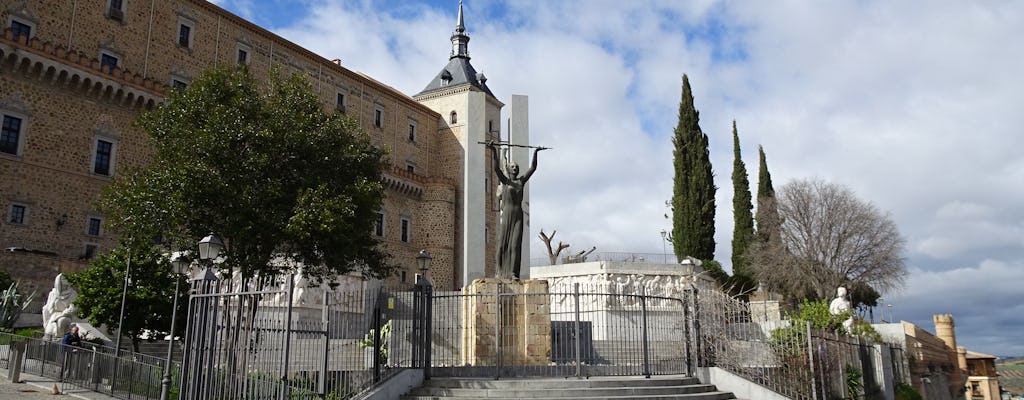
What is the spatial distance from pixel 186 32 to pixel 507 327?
25.8 metres

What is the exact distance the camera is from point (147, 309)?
1770 cm

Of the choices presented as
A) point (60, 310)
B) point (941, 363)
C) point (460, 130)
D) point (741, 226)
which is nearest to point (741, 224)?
point (741, 226)

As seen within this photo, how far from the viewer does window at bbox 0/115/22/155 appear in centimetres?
2509

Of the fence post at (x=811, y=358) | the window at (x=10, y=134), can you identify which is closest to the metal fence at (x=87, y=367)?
the fence post at (x=811, y=358)

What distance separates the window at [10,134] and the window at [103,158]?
9.13ft

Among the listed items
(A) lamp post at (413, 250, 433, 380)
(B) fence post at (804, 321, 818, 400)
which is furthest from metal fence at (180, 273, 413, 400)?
(B) fence post at (804, 321, 818, 400)

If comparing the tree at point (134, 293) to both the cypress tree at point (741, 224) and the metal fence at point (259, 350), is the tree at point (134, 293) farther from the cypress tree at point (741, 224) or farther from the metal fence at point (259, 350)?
the cypress tree at point (741, 224)

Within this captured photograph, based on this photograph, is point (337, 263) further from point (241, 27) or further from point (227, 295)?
point (241, 27)

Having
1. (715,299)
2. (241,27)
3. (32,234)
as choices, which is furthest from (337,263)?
(241,27)

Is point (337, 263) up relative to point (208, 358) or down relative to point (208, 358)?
up

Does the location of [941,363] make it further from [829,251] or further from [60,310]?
[60,310]

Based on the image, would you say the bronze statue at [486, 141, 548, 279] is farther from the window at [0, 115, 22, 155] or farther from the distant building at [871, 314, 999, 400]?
the window at [0, 115, 22, 155]

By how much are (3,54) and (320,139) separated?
13.2m

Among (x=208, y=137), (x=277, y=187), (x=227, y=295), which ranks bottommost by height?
(x=227, y=295)
